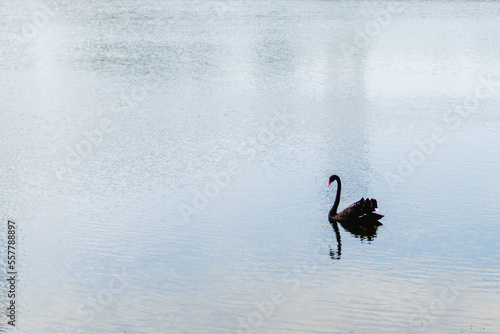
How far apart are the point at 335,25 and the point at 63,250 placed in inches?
1133

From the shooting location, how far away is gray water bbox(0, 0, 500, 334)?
30.7 feet

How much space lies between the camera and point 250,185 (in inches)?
564

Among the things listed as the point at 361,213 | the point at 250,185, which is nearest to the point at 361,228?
the point at 361,213

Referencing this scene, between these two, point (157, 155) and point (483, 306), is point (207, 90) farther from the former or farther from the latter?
point (483, 306)

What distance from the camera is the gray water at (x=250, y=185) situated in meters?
9.34

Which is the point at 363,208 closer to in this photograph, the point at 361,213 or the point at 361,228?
the point at 361,213

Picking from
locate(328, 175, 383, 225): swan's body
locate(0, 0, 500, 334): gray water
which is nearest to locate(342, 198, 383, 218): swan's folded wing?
locate(328, 175, 383, 225): swan's body

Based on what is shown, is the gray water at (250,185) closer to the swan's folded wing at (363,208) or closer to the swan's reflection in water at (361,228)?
the swan's reflection in water at (361,228)

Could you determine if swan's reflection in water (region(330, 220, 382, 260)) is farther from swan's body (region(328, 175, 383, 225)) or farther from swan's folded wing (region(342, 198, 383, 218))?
swan's folded wing (region(342, 198, 383, 218))

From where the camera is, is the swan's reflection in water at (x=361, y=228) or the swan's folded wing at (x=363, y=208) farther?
the swan's folded wing at (x=363, y=208)

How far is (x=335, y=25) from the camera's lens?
123 ft

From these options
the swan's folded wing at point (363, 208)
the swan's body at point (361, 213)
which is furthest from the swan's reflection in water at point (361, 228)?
the swan's folded wing at point (363, 208)

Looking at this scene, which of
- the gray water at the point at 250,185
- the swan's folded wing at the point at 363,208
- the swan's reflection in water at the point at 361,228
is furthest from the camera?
the swan's folded wing at the point at 363,208

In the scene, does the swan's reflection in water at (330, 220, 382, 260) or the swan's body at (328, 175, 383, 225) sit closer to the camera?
the swan's reflection in water at (330, 220, 382, 260)
